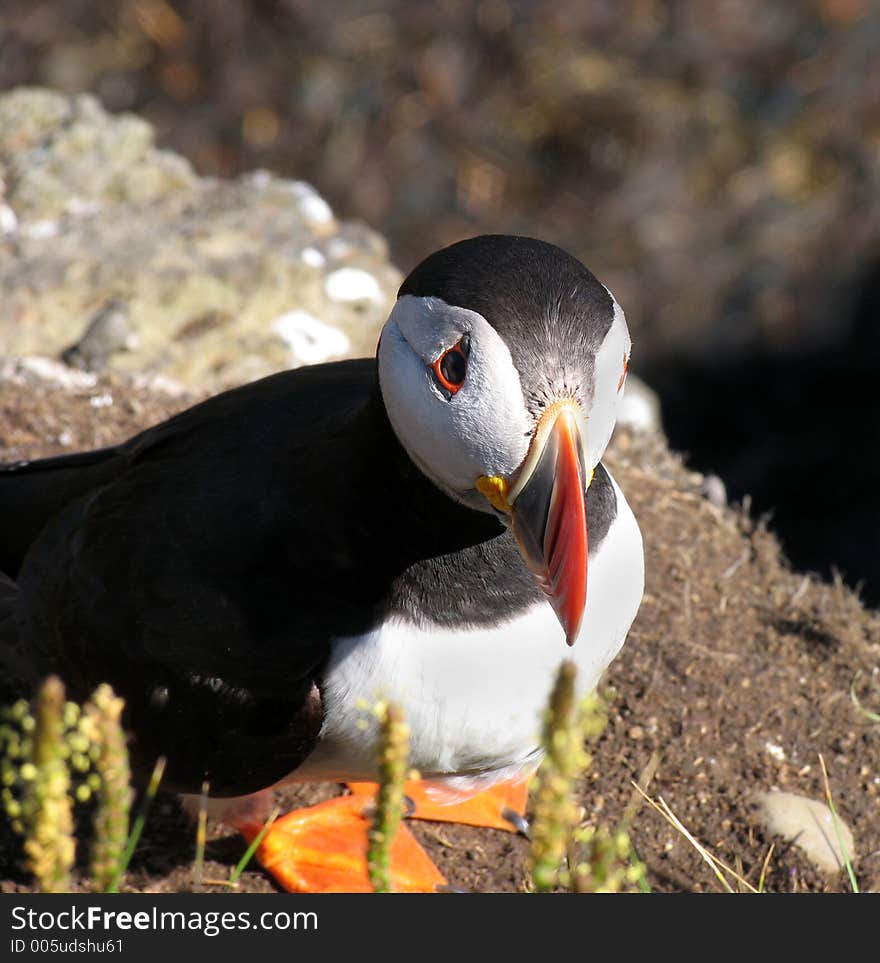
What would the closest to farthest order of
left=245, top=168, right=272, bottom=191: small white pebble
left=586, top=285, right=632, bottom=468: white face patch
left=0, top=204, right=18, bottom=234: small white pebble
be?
left=586, top=285, right=632, bottom=468: white face patch
left=0, top=204, right=18, bottom=234: small white pebble
left=245, top=168, right=272, bottom=191: small white pebble

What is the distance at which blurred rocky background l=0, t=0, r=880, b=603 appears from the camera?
8750 millimetres

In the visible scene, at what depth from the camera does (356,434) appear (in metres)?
2.95

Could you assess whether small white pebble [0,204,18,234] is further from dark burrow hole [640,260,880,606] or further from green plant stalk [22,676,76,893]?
green plant stalk [22,676,76,893]

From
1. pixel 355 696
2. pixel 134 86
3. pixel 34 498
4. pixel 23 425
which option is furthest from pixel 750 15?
pixel 355 696

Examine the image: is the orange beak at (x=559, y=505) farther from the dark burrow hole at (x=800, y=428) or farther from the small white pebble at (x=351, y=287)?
the dark burrow hole at (x=800, y=428)

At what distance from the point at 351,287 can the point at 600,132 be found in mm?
3932

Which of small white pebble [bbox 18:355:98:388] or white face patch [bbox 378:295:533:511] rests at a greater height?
white face patch [bbox 378:295:533:511]

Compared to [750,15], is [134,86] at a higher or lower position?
lower

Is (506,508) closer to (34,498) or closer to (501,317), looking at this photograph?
(501,317)

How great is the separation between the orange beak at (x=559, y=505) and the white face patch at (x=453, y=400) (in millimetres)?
40

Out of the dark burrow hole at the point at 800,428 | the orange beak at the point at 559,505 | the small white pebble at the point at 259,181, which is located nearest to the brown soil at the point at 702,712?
the orange beak at the point at 559,505

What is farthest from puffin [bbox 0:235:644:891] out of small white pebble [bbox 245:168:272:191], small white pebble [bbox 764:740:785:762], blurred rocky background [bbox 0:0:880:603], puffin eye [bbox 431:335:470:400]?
blurred rocky background [bbox 0:0:880:603]

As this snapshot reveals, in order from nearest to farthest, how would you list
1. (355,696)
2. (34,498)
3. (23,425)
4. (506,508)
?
(506,508) < (355,696) < (34,498) < (23,425)
